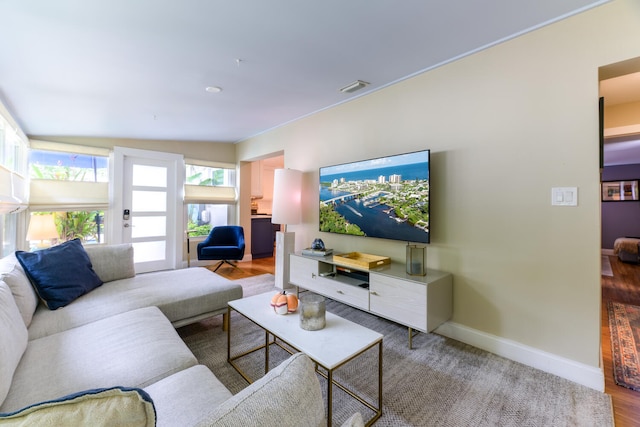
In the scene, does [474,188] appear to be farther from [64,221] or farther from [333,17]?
[64,221]

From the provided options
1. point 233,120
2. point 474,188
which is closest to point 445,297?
point 474,188

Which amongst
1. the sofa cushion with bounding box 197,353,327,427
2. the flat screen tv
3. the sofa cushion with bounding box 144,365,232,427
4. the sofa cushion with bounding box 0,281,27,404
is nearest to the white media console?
the flat screen tv

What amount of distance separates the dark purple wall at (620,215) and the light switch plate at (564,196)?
23.6ft

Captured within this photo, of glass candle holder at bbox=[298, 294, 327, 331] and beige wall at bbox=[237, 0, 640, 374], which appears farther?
beige wall at bbox=[237, 0, 640, 374]

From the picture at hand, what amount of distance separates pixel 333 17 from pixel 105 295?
2628 millimetres

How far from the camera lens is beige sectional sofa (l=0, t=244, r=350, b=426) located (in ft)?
1.63

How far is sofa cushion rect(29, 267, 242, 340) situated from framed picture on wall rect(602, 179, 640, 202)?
8.99m

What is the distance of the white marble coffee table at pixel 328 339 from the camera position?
4.39ft

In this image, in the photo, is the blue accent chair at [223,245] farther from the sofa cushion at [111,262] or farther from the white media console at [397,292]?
the white media console at [397,292]

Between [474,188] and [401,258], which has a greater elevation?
[474,188]

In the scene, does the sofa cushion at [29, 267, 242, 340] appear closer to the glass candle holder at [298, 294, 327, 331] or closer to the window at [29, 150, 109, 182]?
the glass candle holder at [298, 294, 327, 331]

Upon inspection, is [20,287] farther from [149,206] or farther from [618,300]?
[618,300]

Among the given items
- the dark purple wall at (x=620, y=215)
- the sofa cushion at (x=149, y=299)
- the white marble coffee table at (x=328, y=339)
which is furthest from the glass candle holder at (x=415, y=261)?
the dark purple wall at (x=620, y=215)

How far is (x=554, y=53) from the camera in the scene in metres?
1.90
